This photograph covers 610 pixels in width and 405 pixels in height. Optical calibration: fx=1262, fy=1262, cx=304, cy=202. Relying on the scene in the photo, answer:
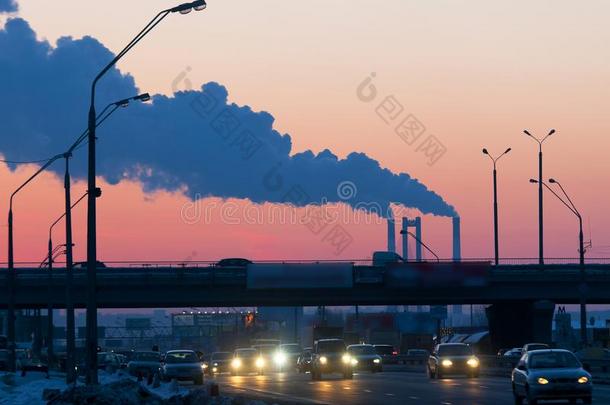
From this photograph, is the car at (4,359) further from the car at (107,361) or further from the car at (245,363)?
the car at (245,363)

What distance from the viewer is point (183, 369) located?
56.0m

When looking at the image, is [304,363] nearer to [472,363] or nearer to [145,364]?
[145,364]

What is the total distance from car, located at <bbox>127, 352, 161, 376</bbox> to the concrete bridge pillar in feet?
118

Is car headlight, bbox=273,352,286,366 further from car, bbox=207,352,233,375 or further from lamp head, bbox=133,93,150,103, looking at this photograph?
lamp head, bbox=133,93,150,103

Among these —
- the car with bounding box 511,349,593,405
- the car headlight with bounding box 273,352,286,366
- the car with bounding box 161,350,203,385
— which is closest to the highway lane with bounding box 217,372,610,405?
the car with bounding box 511,349,593,405

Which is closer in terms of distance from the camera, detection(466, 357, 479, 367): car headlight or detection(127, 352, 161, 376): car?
detection(466, 357, 479, 367): car headlight

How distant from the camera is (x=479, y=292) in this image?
90.9 m

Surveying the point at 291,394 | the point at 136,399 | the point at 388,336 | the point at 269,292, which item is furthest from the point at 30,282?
the point at 388,336

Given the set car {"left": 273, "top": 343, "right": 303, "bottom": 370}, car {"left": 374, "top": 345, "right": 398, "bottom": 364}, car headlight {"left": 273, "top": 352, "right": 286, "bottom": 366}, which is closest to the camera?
car headlight {"left": 273, "top": 352, "right": 286, "bottom": 366}

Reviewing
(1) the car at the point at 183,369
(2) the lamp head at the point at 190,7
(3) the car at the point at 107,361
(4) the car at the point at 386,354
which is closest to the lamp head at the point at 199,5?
(2) the lamp head at the point at 190,7

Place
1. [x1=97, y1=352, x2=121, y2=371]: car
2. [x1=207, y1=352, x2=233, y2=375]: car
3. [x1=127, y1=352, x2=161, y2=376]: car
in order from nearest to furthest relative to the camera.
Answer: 1. [x1=127, y1=352, x2=161, y2=376]: car
2. [x1=97, y1=352, x2=121, y2=371]: car
3. [x1=207, y1=352, x2=233, y2=375]: car

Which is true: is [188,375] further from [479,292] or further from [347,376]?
[479,292]

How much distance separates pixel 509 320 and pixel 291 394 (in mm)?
62547

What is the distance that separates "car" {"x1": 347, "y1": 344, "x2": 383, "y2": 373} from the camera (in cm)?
7356
